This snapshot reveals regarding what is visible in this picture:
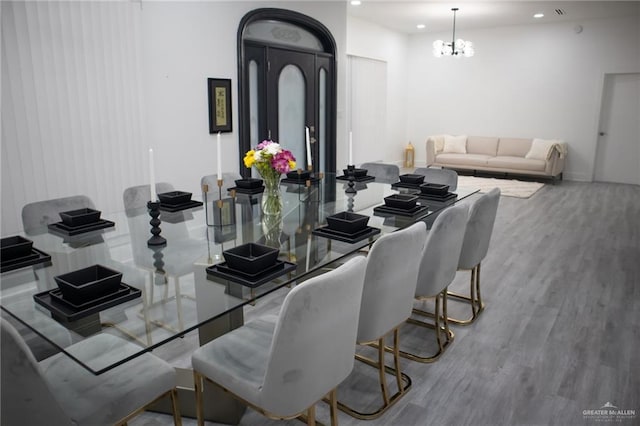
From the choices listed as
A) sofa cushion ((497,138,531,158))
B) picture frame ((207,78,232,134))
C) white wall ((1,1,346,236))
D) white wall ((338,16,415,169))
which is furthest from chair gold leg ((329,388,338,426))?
sofa cushion ((497,138,531,158))

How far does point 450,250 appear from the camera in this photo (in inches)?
94.5

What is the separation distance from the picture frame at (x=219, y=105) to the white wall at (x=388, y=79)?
3980mm

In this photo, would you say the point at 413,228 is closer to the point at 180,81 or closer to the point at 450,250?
the point at 450,250

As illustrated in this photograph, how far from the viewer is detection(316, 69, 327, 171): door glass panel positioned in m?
6.33

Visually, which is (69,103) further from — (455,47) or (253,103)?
(455,47)

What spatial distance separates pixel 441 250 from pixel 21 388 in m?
1.80

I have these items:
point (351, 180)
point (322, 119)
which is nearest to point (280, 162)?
point (351, 180)

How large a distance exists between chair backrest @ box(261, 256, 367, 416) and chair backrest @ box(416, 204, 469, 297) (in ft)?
2.74

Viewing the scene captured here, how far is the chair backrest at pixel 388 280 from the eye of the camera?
5.98ft

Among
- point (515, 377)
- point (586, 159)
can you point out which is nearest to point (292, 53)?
point (515, 377)

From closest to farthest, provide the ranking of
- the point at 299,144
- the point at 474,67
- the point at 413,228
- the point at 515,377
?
1. the point at 413,228
2. the point at 515,377
3. the point at 299,144
4. the point at 474,67

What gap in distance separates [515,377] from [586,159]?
7.44m

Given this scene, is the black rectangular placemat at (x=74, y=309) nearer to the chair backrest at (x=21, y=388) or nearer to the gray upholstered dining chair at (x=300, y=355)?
the chair backrest at (x=21, y=388)

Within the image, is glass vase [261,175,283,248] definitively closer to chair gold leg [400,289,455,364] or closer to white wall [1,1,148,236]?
chair gold leg [400,289,455,364]
